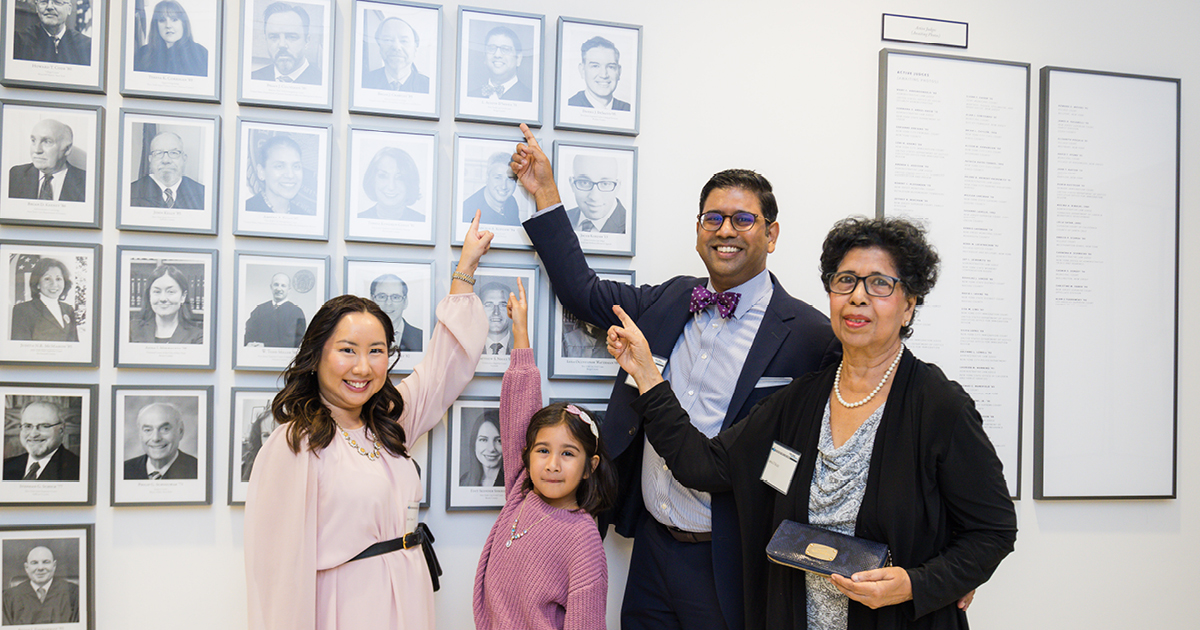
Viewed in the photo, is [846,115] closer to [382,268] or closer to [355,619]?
[382,268]

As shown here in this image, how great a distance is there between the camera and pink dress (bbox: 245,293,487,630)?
6.53 ft

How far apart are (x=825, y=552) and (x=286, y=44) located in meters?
2.49

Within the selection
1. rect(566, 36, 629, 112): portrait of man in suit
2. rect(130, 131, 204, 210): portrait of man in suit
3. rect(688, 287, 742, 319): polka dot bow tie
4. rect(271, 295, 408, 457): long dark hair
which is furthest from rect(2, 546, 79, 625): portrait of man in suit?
rect(566, 36, 629, 112): portrait of man in suit

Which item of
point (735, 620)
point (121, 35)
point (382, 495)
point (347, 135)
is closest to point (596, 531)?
point (735, 620)

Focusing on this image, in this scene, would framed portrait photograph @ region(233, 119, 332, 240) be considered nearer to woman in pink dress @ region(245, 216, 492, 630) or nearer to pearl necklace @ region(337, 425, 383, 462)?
woman in pink dress @ region(245, 216, 492, 630)

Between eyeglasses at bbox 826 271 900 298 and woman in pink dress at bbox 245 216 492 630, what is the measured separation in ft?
4.74

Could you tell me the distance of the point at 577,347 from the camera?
8.71 feet

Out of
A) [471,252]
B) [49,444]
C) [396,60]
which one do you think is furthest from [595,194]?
[49,444]

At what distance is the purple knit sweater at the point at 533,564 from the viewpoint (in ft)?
6.97

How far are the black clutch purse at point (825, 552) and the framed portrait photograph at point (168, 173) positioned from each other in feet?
7.24

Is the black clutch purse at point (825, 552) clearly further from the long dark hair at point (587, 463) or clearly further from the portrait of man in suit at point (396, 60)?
the portrait of man in suit at point (396, 60)

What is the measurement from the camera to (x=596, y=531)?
7.34 feet

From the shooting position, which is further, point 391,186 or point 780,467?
point 391,186

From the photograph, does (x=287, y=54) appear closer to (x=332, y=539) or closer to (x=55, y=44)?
(x=55, y=44)
